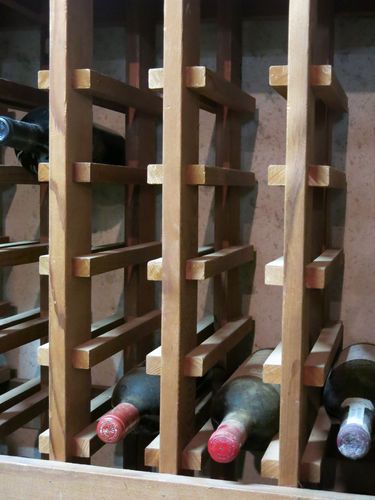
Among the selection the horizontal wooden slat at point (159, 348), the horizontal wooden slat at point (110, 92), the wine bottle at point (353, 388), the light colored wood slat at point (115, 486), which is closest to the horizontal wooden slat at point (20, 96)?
A: the horizontal wooden slat at point (110, 92)

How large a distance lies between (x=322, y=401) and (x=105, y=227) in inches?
22.4

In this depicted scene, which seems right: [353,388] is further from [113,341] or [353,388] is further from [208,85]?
[208,85]

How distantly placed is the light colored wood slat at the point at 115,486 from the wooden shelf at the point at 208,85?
1.78ft

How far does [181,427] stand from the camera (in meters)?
0.99

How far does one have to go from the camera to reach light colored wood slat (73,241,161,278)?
3.37ft

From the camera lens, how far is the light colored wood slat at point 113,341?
1.03m

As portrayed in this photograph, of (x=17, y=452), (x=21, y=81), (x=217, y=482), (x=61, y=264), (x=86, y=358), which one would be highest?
(x=21, y=81)

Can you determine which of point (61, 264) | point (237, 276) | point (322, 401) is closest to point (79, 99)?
point (61, 264)

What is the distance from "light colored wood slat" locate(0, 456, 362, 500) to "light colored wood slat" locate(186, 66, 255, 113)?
55 cm

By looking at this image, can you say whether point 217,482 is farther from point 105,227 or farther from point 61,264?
point 105,227

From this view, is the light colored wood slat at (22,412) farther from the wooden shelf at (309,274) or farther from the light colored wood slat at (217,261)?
the wooden shelf at (309,274)

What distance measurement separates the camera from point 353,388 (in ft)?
3.58

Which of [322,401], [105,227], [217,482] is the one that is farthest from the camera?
[105,227]

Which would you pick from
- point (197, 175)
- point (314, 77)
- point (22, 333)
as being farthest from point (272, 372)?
point (22, 333)
